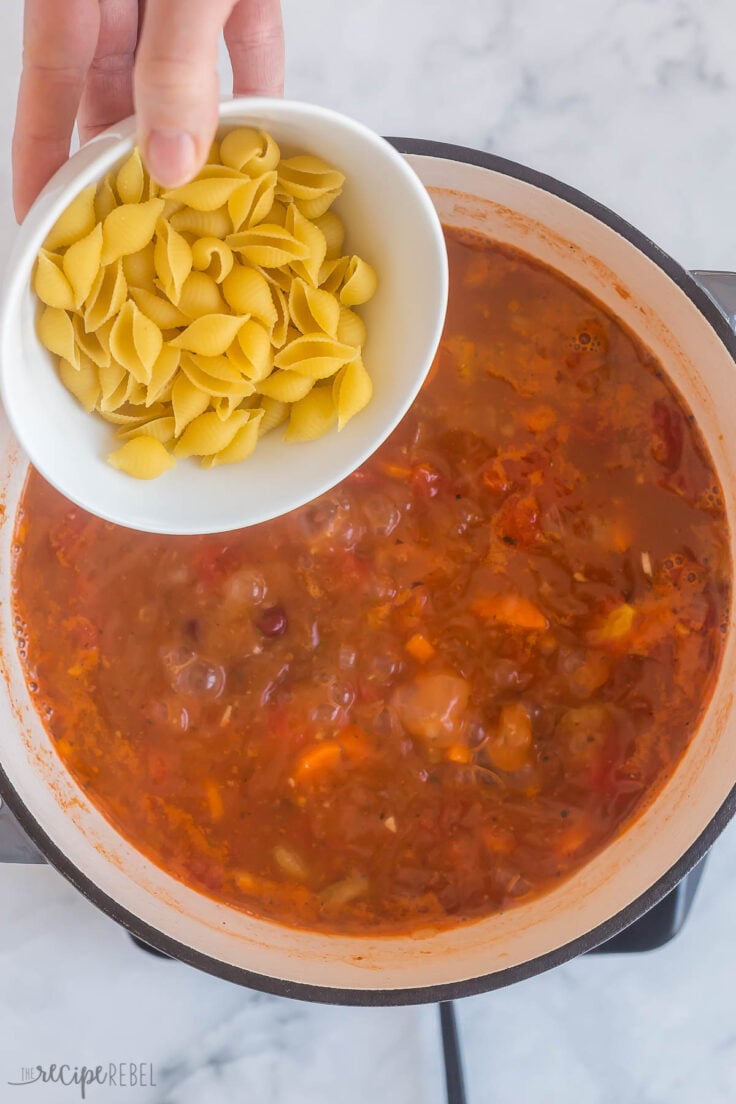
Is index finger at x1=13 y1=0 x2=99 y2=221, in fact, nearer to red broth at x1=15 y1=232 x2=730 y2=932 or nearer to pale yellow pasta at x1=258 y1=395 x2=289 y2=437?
pale yellow pasta at x1=258 y1=395 x2=289 y2=437

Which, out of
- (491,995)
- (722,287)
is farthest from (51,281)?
(491,995)

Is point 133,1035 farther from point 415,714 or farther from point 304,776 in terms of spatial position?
point 415,714

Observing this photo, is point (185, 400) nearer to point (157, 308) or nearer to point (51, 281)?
point (157, 308)

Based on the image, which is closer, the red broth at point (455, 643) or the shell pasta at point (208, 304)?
the shell pasta at point (208, 304)

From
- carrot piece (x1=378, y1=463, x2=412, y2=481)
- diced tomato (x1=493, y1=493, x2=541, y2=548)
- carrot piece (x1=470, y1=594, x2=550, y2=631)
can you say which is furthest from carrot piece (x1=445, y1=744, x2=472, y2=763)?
carrot piece (x1=378, y1=463, x2=412, y2=481)

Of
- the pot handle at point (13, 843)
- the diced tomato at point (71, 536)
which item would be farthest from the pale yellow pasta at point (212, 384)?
the pot handle at point (13, 843)

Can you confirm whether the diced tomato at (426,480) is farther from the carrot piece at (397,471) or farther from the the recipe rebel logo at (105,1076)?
the the recipe rebel logo at (105,1076)
